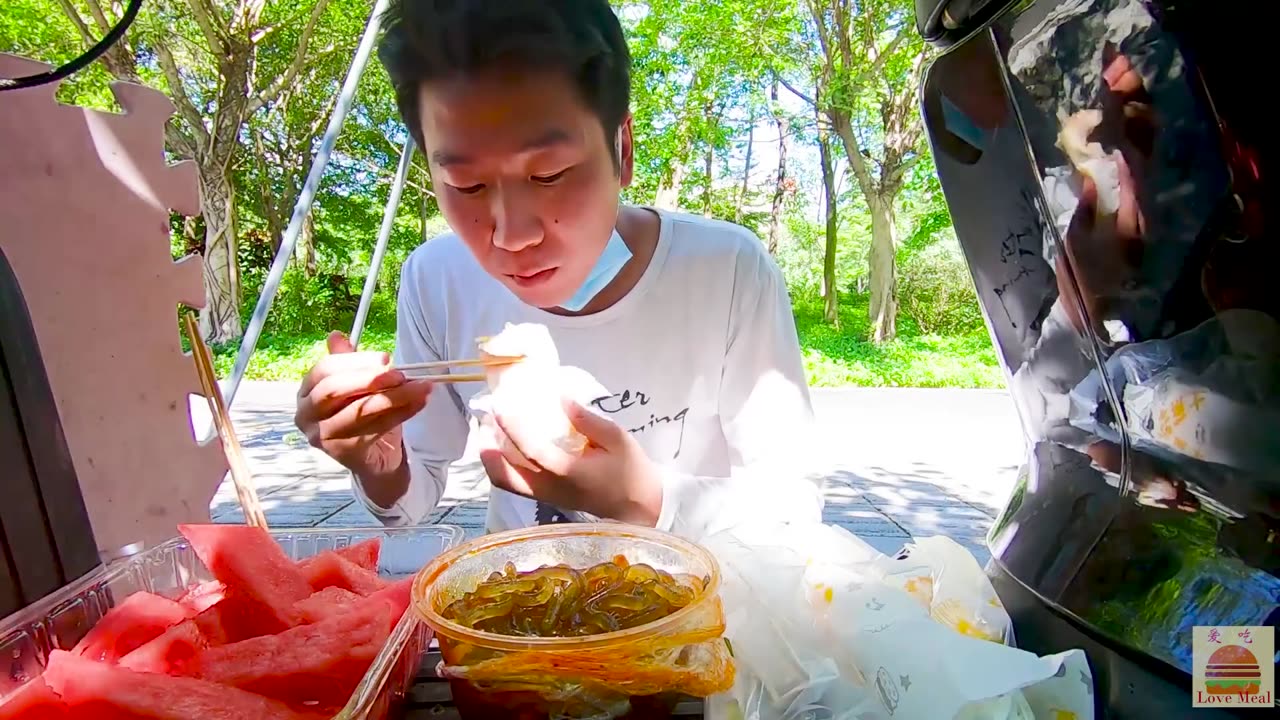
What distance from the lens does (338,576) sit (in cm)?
96

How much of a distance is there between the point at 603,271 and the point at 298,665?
3.45ft

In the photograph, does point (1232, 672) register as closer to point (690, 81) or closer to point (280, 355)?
point (690, 81)

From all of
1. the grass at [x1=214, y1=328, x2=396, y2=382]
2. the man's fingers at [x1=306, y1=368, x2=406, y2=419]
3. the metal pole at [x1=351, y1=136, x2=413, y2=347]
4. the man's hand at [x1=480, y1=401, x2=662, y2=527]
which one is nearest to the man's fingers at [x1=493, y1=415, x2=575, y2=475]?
the man's hand at [x1=480, y1=401, x2=662, y2=527]

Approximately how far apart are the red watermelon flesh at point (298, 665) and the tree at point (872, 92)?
2.83 metres

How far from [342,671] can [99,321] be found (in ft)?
3.34

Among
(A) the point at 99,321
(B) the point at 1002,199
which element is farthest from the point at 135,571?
(B) the point at 1002,199

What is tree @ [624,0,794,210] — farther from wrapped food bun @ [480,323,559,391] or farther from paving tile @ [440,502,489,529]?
paving tile @ [440,502,489,529]

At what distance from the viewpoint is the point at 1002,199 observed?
2.55 ft

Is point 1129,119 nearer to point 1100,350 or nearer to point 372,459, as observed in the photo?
point 1100,350

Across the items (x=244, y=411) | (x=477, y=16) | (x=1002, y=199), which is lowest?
(x=244, y=411)

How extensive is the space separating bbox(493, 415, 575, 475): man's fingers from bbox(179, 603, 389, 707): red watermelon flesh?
419 mm

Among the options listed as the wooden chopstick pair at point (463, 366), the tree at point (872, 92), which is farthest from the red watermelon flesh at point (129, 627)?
the tree at point (872, 92)

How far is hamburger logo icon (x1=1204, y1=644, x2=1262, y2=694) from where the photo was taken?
21.6 inches

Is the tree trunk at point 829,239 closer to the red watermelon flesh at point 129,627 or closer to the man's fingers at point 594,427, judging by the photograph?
the man's fingers at point 594,427
